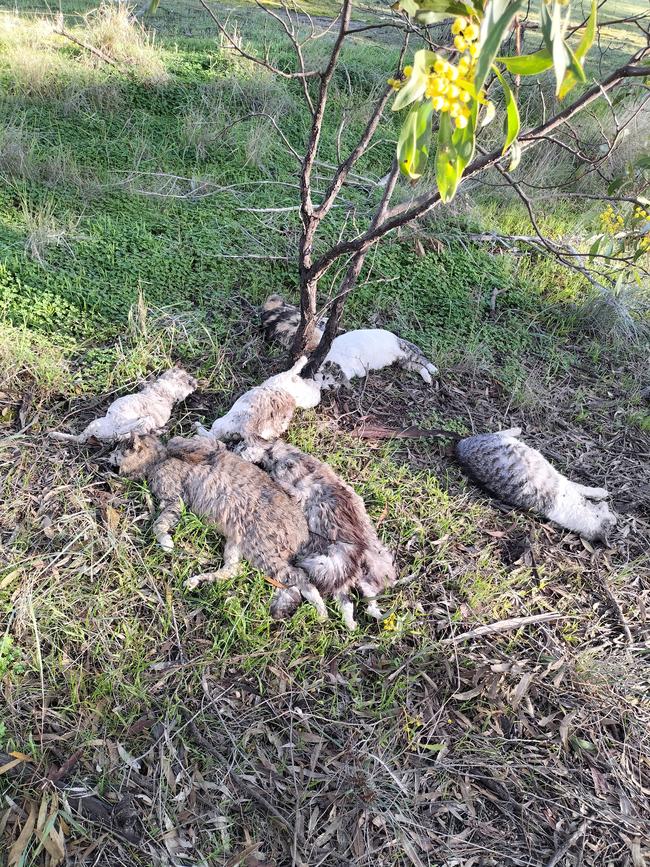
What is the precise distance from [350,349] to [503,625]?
6.13 ft

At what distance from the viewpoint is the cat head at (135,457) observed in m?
2.81

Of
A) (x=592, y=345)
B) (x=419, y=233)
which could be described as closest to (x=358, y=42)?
(x=419, y=233)

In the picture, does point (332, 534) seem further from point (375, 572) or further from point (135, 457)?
point (135, 457)

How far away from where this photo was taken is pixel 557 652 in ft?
8.63

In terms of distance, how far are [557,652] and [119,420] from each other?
2428 millimetres

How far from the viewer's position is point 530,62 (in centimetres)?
138

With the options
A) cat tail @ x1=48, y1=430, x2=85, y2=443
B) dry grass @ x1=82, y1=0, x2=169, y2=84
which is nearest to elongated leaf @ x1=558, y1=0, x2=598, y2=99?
cat tail @ x1=48, y1=430, x2=85, y2=443

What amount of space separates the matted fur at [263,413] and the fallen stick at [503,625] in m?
1.39

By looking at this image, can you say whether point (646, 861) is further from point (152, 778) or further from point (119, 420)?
point (119, 420)

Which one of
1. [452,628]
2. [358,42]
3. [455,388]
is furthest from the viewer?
[358,42]

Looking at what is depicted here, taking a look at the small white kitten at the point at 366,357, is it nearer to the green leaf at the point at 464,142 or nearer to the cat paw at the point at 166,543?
the cat paw at the point at 166,543

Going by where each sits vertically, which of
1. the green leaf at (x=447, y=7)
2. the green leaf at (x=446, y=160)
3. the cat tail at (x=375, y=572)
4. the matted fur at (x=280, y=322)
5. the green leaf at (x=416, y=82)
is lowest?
the cat tail at (x=375, y=572)

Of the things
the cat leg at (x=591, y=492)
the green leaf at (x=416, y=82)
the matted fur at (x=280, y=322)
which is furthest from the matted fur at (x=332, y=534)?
the green leaf at (x=416, y=82)

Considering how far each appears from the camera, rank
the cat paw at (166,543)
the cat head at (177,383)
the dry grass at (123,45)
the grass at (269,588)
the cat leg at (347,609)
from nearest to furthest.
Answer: the grass at (269,588) < the cat leg at (347,609) < the cat paw at (166,543) < the cat head at (177,383) < the dry grass at (123,45)
